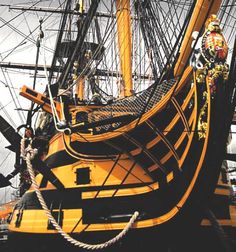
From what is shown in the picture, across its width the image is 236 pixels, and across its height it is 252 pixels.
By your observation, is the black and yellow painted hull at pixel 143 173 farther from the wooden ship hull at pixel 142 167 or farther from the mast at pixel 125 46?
the mast at pixel 125 46

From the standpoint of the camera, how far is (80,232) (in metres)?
5.91

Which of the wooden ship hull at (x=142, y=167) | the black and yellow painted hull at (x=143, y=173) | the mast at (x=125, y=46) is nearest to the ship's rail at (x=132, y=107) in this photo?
the wooden ship hull at (x=142, y=167)

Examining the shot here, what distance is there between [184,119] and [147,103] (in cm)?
57

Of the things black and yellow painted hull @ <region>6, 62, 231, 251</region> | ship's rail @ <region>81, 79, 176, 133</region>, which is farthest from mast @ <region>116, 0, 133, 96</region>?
ship's rail @ <region>81, 79, 176, 133</region>

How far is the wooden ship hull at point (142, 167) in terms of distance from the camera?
4719 mm

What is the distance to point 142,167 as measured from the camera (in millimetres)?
6039

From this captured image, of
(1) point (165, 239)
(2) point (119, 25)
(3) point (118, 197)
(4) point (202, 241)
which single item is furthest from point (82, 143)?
(2) point (119, 25)

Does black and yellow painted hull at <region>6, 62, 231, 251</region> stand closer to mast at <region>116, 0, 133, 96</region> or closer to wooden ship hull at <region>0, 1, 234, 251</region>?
wooden ship hull at <region>0, 1, 234, 251</region>

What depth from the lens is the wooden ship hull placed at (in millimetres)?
4719

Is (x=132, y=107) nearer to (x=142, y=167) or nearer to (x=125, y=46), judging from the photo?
(x=142, y=167)

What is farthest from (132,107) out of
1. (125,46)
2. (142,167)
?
(125,46)

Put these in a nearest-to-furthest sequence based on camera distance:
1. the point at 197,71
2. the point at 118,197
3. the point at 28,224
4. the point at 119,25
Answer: the point at 197,71, the point at 118,197, the point at 28,224, the point at 119,25

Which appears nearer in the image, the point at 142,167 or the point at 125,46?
the point at 142,167

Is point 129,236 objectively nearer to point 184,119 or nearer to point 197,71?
point 184,119
